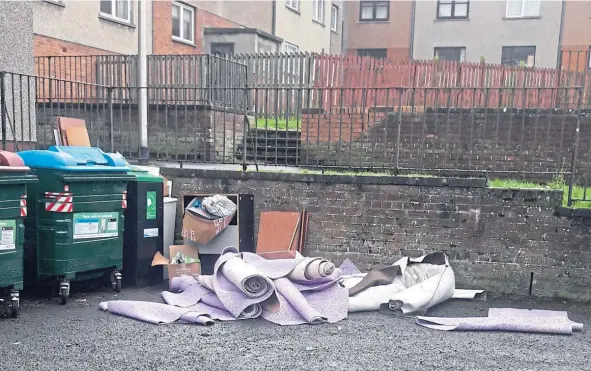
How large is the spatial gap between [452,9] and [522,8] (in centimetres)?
313

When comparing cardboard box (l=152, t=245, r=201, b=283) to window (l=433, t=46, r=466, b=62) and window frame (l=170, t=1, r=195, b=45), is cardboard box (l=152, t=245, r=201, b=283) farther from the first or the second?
window (l=433, t=46, r=466, b=62)

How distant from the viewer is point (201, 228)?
19.5 feet

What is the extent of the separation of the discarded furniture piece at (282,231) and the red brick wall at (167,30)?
10.9 metres

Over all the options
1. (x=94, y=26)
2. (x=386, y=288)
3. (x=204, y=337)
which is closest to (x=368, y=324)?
(x=386, y=288)

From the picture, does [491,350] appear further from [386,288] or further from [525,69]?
[525,69]

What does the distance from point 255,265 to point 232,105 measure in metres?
4.56

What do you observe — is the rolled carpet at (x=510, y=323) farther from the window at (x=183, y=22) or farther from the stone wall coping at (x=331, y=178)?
the window at (x=183, y=22)

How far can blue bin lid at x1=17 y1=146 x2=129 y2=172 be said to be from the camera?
4.95 m

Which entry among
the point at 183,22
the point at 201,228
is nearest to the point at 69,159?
the point at 201,228

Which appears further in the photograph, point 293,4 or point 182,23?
point 293,4

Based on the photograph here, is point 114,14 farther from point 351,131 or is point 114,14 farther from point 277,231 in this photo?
point 277,231

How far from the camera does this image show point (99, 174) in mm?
5242

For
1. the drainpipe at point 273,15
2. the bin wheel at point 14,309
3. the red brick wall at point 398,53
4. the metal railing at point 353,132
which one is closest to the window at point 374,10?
the red brick wall at point 398,53

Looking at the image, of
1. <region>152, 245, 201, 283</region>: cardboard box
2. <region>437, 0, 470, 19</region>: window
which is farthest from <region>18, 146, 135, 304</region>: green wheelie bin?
<region>437, 0, 470, 19</region>: window
